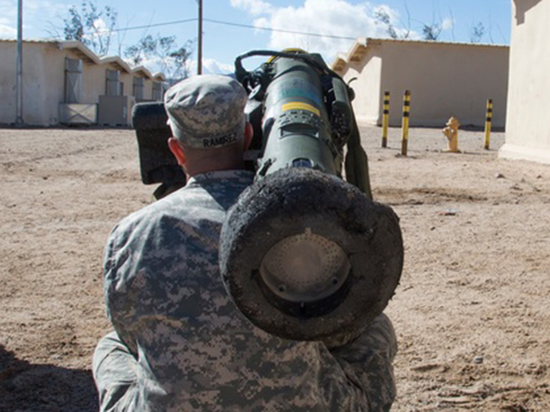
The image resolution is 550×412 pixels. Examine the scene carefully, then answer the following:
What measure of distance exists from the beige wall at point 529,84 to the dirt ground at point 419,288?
2.17 meters

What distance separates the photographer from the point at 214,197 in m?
1.83

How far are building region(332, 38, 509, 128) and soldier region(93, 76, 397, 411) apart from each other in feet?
81.5

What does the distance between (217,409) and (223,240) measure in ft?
1.93

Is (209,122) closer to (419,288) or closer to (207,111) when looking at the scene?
(207,111)

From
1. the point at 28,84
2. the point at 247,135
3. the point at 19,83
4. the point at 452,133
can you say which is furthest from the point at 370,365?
the point at 28,84

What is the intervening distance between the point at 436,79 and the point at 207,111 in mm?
26479

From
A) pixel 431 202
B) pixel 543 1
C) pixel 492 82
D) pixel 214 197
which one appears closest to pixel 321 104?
pixel 214 197

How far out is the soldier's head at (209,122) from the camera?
5.87 ft

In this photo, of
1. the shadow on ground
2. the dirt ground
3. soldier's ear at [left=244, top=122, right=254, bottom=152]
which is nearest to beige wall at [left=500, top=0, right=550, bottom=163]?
the dirt ground

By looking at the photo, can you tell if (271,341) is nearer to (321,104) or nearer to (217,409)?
(217,409)

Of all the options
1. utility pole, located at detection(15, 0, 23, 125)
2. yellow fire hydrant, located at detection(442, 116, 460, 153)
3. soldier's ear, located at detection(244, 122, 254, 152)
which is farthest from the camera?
utility pole, located at detection(15, 0, 23, 125)

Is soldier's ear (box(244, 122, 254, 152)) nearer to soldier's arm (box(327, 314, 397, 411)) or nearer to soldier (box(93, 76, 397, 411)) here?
soldier (box(93, 76, 397, 411))

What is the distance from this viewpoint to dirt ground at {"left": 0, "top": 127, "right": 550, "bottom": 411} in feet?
11.0

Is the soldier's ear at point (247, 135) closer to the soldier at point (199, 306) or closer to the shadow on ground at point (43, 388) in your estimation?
the soldier at point (199, 306)
